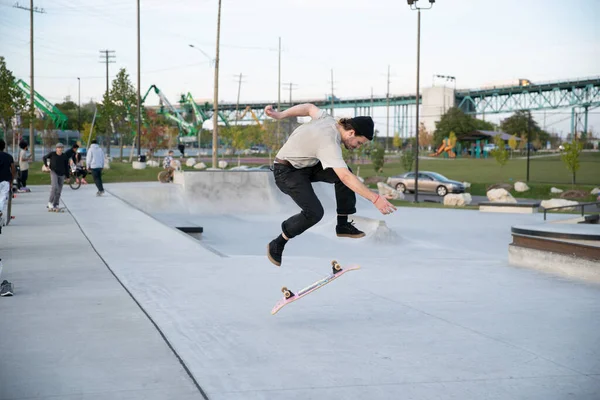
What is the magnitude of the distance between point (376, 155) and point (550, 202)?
73.0 feet

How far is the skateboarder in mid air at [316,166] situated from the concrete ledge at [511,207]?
18.6 metres

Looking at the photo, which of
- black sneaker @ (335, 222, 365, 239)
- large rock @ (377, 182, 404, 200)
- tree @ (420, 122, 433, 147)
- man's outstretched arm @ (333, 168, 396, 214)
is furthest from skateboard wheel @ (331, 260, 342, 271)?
tree @ (420, 122, 433, 147)

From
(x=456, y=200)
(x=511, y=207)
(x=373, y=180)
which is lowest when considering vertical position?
(x=456, y=200)

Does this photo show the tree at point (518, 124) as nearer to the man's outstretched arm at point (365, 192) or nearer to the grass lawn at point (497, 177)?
the grass lawn at point (497, 177)

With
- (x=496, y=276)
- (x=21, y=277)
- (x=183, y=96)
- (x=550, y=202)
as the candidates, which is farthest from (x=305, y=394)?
(x=183, y=96)

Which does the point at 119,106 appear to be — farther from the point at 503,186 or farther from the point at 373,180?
the point at 503,186

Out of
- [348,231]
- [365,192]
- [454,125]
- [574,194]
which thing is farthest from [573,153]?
[454,125]

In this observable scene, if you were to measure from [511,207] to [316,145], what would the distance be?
1954cm

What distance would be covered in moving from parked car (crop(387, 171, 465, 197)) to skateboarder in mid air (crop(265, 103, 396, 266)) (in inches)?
1266

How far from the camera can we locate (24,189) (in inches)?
940

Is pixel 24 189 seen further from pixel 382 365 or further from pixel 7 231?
pixel 382 365

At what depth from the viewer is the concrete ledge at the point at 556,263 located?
8.22m

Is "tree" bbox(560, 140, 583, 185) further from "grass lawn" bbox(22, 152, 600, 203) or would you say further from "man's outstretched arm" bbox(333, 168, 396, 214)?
"man's outstretched arm" bbox(333, 168, 396, 214)

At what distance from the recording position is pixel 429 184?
3819 centimetres
